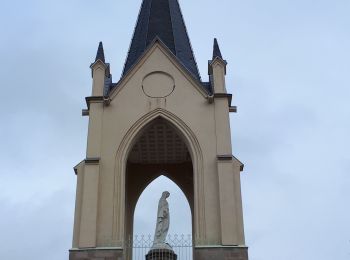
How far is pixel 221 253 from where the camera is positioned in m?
15.0

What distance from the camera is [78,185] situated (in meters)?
16.3

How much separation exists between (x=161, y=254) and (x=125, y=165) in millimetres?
2771

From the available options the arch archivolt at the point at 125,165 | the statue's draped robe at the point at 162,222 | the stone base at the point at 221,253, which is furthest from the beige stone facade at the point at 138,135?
the statue's draped robe at the point at 162,222

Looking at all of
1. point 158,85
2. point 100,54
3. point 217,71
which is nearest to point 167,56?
point 158,85

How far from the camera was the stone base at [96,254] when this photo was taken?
15.0 metres

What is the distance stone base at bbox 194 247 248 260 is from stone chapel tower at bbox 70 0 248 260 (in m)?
0.02

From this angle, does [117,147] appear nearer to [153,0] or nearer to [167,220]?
[167,220]

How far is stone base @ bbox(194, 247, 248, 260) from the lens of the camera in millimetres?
14984

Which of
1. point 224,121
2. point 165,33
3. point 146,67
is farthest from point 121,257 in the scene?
point 165,33

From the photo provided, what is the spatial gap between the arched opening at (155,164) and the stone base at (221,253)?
12.6 ft

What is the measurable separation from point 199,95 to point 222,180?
289 cm

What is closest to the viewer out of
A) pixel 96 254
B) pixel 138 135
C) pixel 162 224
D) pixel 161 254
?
pixel 96 254

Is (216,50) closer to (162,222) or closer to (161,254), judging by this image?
(162,222)

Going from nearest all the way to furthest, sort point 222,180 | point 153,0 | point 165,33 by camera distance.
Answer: point 222,180 → point 165,33 → point 153,0
